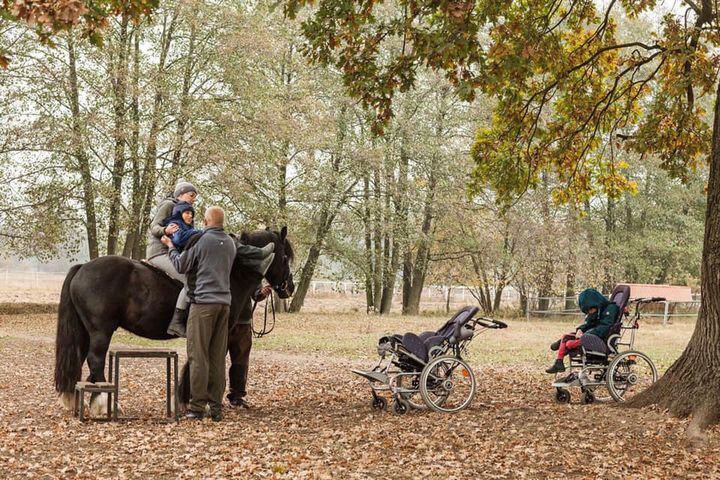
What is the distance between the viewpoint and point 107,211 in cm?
2516

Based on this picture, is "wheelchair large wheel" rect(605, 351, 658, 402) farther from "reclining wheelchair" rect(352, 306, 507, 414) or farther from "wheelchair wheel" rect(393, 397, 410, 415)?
"wheelchair wheel" rect(393, 397, 410, 415)

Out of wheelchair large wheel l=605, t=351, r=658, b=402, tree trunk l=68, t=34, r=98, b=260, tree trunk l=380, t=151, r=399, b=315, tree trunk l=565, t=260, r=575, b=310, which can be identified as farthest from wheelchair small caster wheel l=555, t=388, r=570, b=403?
tree trunk l=565, t=260, r=575, b=310

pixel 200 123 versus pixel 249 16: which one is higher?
pixel 249 16

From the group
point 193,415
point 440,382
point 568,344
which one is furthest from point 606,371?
point 193,415

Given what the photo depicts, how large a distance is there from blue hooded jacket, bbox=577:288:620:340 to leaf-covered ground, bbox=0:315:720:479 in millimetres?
1074

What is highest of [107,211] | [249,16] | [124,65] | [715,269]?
[249,16]

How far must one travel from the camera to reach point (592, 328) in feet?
34.8

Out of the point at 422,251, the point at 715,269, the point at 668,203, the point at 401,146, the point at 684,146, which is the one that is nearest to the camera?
the point at 715,269

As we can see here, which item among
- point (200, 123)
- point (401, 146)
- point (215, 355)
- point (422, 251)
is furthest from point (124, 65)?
point (215, 355)

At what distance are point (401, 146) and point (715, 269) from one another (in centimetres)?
2443

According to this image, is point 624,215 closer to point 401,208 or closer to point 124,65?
point 401,208

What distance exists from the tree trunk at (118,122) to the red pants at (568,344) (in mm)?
16330

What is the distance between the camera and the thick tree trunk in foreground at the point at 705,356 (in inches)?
318

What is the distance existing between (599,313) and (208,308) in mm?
4947
